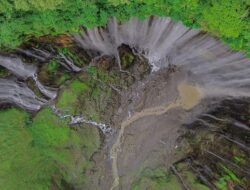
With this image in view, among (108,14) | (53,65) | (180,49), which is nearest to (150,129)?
(180,49)

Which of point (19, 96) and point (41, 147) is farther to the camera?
point (19, 96)

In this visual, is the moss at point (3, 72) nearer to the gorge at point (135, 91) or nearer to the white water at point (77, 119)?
the gorge at point (135, 91)

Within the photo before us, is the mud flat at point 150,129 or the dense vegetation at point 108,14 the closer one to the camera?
the dense vegetation at point 108,14

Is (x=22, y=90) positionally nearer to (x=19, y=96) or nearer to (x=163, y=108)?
(x=19, y=96)

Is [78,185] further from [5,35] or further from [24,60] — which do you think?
[5,35]

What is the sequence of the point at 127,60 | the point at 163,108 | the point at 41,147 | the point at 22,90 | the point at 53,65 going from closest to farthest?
the point at 53,65, the point at 41,147, the point at 22,90, the point at 127,60, the point at 163,108

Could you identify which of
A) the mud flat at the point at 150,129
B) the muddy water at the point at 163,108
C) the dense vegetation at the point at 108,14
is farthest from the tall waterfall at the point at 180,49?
the dense vegetation at the point at 108,14
